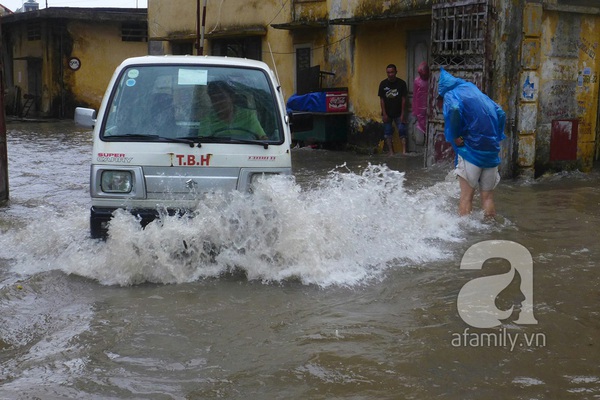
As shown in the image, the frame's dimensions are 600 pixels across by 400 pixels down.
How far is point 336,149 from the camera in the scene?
16391 millimetres

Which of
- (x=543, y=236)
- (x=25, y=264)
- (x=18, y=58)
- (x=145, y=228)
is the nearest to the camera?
(x=145, y=228)

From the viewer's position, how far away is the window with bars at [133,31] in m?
27.6

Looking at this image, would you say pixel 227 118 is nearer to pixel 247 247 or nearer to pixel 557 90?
pixel 247 247

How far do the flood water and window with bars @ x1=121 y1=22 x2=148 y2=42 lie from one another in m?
20.4

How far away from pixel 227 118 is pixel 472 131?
270 cm

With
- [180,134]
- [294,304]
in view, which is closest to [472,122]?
[180,134]

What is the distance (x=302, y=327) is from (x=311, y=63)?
1307 cm

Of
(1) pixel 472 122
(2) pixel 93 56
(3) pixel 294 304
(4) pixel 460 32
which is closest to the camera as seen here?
(3) pixel 294 304

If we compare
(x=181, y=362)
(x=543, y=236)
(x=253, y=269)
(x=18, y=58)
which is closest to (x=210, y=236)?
(x=253, y=269)

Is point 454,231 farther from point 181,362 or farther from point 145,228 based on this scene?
point 181,362

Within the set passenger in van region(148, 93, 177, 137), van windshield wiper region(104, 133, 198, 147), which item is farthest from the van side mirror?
passenger in van region(148, 93, 177, 137)

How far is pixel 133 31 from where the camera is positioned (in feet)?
91.0

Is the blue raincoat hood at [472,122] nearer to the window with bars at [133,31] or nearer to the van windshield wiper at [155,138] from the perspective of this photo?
the van windshield wiper at [155,138]

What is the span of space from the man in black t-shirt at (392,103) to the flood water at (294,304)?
603 centimetres
